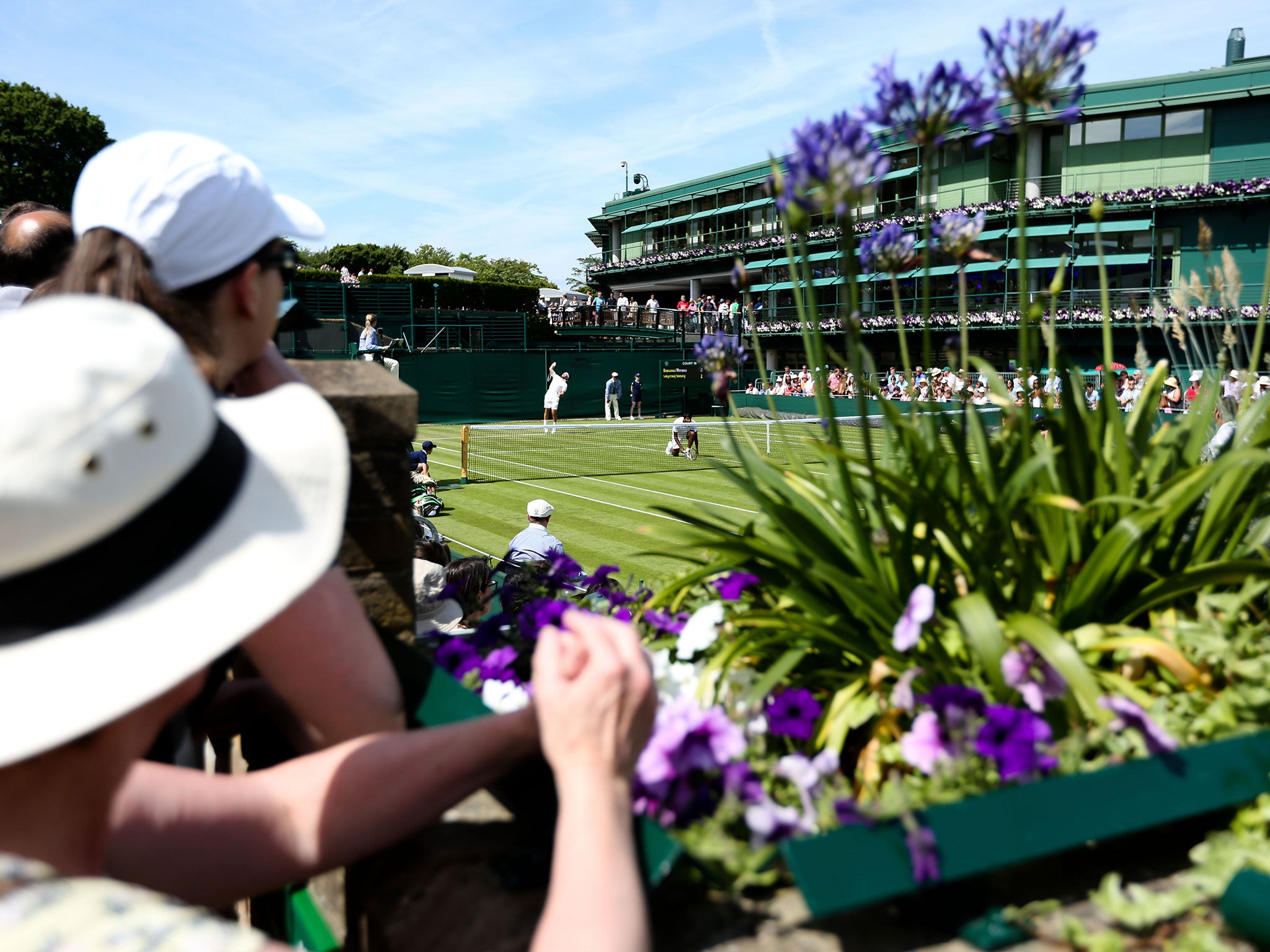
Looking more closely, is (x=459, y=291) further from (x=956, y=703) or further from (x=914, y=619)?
(x=956, y=703)

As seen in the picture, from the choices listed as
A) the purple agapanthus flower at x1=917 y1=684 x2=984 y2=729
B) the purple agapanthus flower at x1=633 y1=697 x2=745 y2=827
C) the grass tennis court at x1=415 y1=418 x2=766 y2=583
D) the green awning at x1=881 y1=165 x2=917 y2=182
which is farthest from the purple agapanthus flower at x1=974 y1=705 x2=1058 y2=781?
the green awning at x1=881 y1=165 x2=917 y2=182

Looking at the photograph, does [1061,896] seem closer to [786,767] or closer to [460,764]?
[786,767]

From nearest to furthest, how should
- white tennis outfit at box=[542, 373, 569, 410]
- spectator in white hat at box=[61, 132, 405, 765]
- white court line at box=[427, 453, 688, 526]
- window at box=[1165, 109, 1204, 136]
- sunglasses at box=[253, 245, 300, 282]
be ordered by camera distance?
spectator in white hat at box=[61, 132, 405, 765] → sunglasses at box=[253, 245, 300, 282] → white court line at box=[427, 453, 688, 526] → white tennis outfit at box=[542, 373, 569, 410] → window at box=[1165, 109, 1204, 136]

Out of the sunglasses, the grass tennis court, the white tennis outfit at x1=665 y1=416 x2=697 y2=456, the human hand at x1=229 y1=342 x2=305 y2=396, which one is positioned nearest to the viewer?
the sunglasses

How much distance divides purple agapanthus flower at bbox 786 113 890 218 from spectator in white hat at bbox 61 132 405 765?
3.74 feet

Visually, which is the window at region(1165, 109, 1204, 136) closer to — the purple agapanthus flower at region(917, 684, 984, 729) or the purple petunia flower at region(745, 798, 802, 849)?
the purple agapanthus flower at region(917, 684, 984, 729)

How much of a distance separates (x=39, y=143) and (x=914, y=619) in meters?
59.5

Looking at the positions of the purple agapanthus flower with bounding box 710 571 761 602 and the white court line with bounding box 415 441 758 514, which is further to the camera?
the white court line with bounding box 415 441 758 514

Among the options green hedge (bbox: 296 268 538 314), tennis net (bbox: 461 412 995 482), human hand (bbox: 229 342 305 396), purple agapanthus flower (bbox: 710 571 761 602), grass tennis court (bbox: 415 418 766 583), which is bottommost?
grass tennis court (bbox: 415 418 766 583)

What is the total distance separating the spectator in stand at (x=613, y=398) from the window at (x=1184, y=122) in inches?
1071

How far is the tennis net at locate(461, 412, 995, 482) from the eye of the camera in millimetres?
22391

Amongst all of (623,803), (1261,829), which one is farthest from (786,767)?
(1261,829)

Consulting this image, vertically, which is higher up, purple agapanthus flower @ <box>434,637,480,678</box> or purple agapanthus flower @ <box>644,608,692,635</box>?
purple agapanthus flower @ <box>644,608,692,635</box>

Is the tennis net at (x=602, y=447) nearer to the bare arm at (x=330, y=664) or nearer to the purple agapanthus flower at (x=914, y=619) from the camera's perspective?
the purple agapanthus flower at (x=914, y=619)
